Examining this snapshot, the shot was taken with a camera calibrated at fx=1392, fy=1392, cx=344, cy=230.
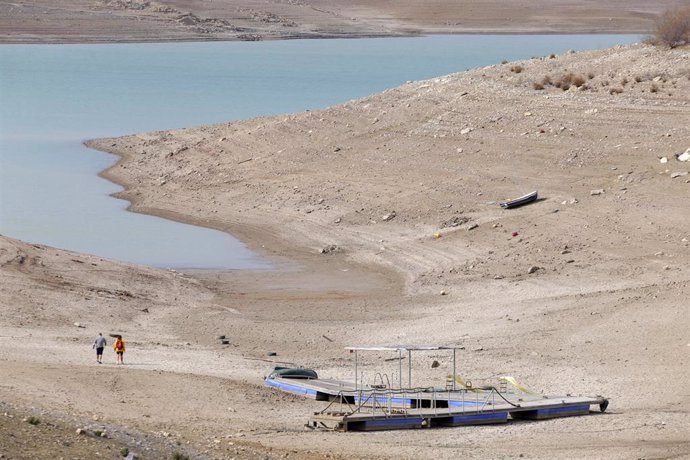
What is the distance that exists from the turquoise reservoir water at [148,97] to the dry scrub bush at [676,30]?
15435mm

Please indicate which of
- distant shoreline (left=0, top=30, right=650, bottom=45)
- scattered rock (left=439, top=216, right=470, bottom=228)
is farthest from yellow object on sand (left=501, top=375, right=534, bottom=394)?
distant shoreline (left=0, top=30, right=650, bottom=45)

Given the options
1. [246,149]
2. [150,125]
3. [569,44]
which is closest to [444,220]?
[246,149]

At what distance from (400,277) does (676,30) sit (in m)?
16.6

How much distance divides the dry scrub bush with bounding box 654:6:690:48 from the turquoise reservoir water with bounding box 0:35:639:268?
50.6 ft

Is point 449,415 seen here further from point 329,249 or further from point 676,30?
point 676,30

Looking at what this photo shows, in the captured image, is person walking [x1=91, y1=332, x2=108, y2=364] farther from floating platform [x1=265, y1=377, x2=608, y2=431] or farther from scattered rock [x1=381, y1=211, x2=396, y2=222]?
scattered rock [x1=381, y1=211, x2=396, y2=222]

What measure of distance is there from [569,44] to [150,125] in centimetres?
3809

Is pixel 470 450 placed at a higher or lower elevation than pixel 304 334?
lower

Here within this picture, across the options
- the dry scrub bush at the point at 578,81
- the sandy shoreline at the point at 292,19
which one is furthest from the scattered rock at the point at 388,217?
the sandy shoreline at the point at 292,19

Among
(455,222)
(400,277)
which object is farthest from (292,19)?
(400,277)

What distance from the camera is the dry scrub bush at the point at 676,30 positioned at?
134 ft

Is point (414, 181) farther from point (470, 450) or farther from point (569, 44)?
point (569, 44)

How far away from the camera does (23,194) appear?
39.8m

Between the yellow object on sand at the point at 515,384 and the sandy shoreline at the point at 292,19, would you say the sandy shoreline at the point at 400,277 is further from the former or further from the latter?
the sandy shoreline at the point at 292,19
